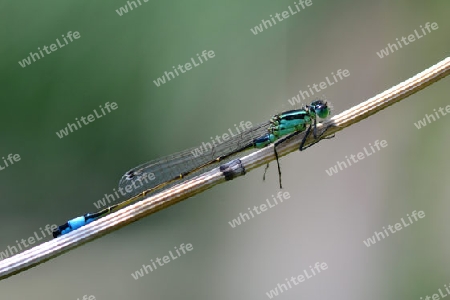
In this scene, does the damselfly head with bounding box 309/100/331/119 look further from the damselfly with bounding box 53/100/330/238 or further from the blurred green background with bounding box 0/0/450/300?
the blurred green background with bounding box 0/0/450/300

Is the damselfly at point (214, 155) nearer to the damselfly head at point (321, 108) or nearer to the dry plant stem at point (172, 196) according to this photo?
the damselfly head at point (321, 108)

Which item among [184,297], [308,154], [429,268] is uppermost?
[308,154]

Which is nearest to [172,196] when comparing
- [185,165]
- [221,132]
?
[185,165]

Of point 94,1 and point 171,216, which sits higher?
point 94,1

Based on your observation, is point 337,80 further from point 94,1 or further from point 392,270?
point 94,1

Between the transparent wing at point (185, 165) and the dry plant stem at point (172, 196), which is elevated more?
the transparent wing at point (185, 165)

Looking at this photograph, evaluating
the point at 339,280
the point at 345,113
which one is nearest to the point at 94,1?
the point at 339,280

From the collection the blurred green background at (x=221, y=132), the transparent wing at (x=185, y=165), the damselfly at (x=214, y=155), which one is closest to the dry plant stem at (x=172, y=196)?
the damselfly at (x=214, y=155)
